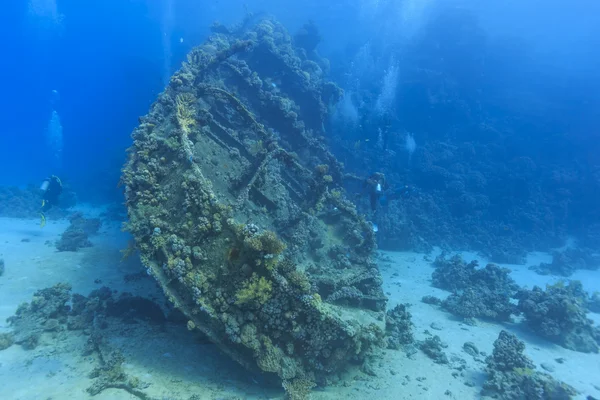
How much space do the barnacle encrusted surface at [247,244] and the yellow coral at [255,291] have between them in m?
0.02

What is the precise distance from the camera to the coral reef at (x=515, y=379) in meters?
8.08

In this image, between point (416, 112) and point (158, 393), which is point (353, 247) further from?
point (416, 112)

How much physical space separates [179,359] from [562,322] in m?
13.8

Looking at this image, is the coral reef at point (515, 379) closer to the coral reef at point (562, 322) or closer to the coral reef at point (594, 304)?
the coral reef at point (562, 322)

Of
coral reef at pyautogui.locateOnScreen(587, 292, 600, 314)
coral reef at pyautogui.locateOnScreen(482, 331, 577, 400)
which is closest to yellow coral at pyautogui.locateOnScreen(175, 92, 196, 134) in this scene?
coral reef at pyautogui.locateOnScreen(482, 331, 577, 400)

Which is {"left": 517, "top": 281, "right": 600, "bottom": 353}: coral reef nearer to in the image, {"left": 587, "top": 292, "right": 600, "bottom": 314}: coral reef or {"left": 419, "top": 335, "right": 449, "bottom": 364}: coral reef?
{"left": 419, "top": 335, "right": 449, "bottom": 364}: coral reef

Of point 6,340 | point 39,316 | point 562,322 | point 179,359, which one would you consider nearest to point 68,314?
point 39,316

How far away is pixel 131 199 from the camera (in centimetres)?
764

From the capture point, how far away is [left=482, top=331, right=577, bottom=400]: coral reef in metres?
8.08

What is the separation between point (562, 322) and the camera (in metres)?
11.8

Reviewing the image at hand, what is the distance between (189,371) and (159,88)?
59.9 m

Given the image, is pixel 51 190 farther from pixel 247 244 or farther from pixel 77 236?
pixel 247 244

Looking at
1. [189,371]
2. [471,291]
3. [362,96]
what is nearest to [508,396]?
[471,291]

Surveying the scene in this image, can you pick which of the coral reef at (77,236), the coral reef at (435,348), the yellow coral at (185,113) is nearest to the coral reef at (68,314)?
the yellow coral at (185,113)
